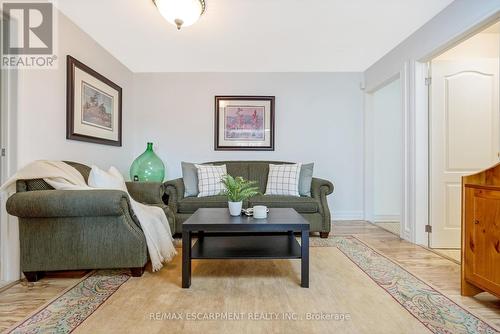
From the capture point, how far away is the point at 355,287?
1.94m

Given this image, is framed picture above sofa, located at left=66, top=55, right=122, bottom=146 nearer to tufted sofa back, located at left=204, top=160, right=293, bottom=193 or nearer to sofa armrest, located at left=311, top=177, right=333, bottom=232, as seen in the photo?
tufted sofa back, located at left=204, top=160, right=293, bottom=193

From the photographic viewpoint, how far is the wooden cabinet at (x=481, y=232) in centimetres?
160

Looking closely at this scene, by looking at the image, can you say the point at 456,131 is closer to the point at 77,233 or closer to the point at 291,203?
the point at 291,203

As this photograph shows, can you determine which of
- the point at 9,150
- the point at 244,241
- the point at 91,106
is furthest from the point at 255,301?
the point at 91,106

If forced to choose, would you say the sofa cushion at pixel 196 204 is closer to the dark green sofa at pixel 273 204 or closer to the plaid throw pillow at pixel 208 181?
the dark green sofa at pixel 273 204

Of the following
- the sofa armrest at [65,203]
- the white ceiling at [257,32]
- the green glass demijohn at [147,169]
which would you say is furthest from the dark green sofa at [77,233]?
the white ceiling at [257,32]

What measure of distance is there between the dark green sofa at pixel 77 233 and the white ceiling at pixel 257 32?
70.4 inches

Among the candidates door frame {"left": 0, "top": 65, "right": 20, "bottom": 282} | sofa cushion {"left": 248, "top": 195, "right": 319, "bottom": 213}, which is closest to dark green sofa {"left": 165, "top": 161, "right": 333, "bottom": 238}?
sofa cushion {"left": 248, "top": 195, "right": 319, "bottom": 213}

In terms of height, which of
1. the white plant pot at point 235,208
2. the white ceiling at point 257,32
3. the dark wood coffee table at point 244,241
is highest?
the white ceiling at point 257,32

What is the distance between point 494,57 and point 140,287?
403 centimetres

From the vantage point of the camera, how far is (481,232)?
5.57 ft

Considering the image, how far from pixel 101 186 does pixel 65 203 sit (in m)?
0.48

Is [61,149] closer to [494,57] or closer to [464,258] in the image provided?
[464,258]

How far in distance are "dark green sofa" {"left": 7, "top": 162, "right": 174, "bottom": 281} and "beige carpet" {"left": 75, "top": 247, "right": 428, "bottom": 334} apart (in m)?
0.27
